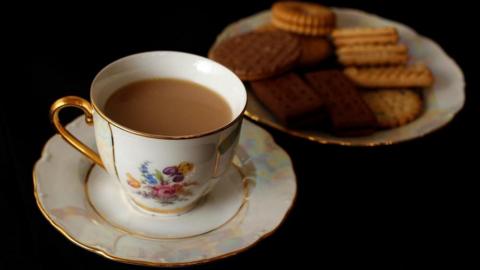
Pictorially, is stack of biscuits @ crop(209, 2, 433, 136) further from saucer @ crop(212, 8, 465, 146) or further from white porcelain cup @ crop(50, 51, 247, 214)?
white porcelain cup @ crop(50, 51, 247, 214)

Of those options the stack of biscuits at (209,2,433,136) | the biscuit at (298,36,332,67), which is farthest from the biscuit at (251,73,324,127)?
the biscuit at (298,36,332,67)

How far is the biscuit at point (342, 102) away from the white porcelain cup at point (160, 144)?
14.5 inches

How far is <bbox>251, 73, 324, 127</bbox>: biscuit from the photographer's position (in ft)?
3.85

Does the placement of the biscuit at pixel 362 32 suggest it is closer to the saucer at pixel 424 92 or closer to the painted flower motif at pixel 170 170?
the saucer at pixel 424 92

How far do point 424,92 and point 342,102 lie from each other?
0.83 feet

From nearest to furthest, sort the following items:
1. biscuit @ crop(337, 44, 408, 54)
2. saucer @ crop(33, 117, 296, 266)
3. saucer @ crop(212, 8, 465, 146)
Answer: saucer @ crop(33, 117, 296, 266) → saucer @ crop(212, 8, 465, 146) → biscuit @ crop(337, 44, 408, 54)

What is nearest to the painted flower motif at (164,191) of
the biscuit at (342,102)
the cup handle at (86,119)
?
the cup handle at (86,119)

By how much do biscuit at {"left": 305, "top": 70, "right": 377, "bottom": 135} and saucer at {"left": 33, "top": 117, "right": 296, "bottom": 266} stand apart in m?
0.24

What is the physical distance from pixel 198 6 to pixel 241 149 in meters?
0.73

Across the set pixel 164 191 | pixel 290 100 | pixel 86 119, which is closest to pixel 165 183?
pixel 164 191

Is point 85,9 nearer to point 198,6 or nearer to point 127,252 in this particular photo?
point 198,6

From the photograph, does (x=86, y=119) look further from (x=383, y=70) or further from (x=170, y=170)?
(x=383, y=70)

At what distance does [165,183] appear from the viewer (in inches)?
32.8

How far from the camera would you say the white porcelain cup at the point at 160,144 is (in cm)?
79
